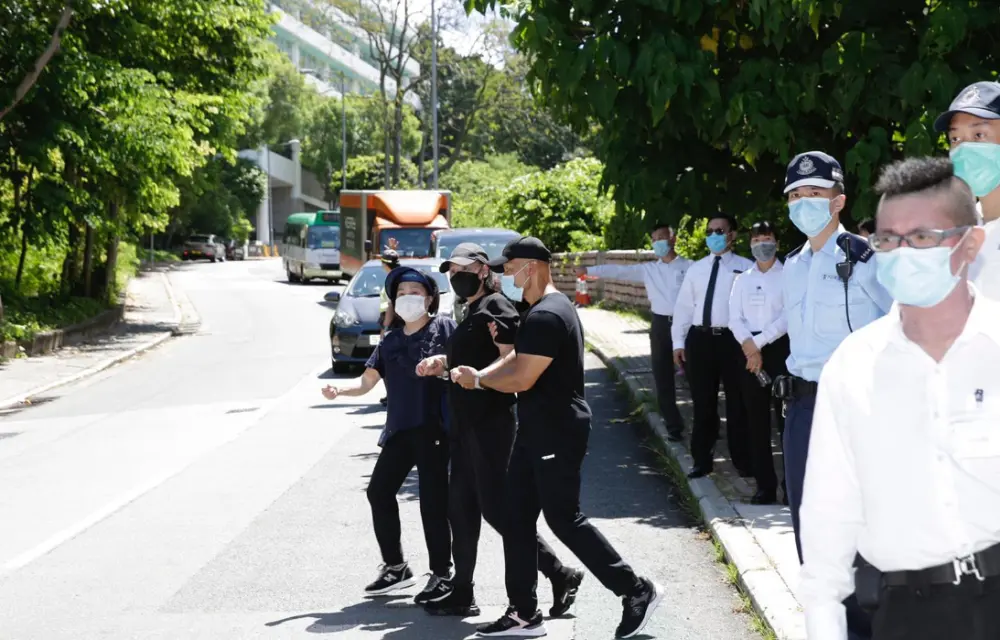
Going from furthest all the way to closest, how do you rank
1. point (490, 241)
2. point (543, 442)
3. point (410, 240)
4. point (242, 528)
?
point (410, 240) → point (490, 241) → point (242, 528) → point (543, 442)

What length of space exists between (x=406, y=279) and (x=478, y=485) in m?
1.19

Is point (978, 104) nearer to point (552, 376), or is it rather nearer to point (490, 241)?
point (552, 376)

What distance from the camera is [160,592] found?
7.52 metres

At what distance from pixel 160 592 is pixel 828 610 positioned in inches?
208

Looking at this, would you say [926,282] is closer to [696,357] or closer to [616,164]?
[696,357]

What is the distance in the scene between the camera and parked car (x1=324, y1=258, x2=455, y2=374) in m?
19.6

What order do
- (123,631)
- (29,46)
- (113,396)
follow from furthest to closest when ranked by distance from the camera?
(29,46), (113,396), (123,631)

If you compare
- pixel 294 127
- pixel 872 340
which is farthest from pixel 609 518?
pixel 294 127

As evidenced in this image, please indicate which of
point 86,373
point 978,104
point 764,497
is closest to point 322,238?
point 86,373

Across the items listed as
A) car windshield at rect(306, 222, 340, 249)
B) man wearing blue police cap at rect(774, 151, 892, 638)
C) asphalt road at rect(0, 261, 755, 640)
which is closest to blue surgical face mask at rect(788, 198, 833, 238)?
man wearing blue police cap at rect(774, 151, 892, 638)

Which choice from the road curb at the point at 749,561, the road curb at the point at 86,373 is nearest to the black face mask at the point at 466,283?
the road curb at the point at 749,561

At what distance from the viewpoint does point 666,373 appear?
12125 mm

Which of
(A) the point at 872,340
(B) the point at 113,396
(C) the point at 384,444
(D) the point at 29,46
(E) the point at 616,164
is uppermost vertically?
(D) the point at 29,46

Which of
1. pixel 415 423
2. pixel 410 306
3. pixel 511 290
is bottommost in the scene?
pixel 415 423
